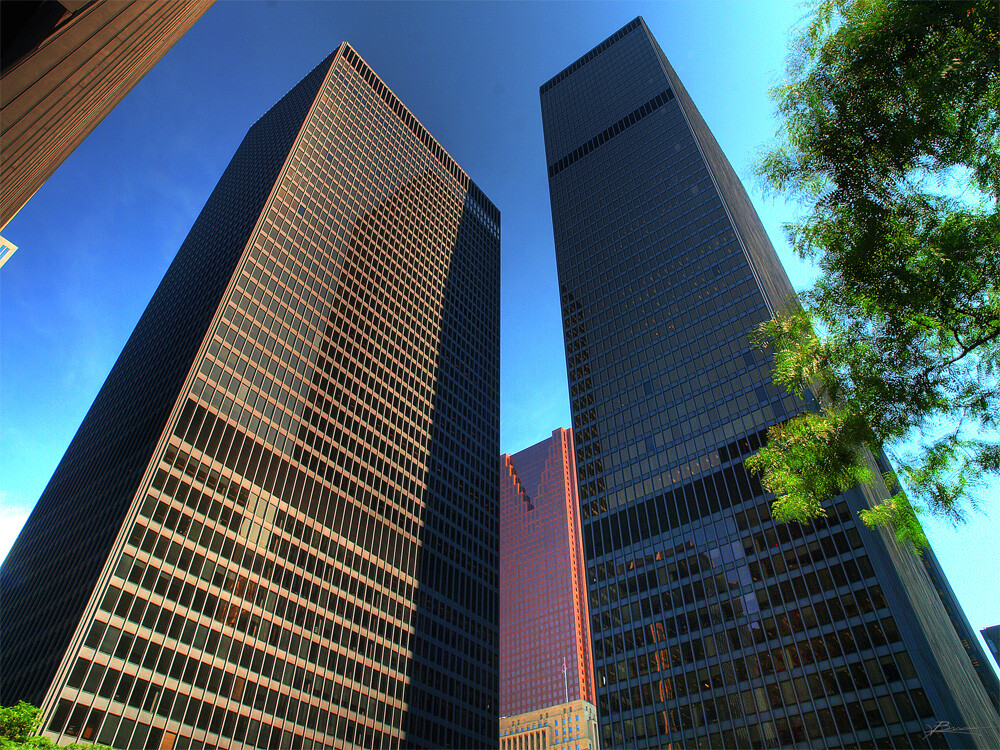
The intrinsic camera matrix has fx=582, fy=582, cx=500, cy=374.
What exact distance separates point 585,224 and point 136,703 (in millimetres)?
108928

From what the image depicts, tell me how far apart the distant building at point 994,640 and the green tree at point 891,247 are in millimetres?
102305

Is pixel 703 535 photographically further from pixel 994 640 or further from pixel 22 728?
pixel 22 728

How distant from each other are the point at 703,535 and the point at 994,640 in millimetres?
55878

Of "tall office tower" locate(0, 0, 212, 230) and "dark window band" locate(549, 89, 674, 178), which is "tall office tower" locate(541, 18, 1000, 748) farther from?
"tall office tower" locate(0, 0, 212, 230)

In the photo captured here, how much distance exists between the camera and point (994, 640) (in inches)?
3546

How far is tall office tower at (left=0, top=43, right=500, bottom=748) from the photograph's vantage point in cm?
5775

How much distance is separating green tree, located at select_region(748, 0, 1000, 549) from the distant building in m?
102

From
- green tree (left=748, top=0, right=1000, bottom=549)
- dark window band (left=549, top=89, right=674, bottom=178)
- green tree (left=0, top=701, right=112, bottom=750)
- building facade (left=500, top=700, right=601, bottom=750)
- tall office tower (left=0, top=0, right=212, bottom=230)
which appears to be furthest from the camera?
building facade (left=500, top=700, right=601, bottom=750)

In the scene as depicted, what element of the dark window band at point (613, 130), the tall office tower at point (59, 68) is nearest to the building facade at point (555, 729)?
the dark window band at point (613, 130)

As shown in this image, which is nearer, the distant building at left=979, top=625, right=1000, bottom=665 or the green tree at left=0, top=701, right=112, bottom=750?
the green tree at left=0, top=701, right=112, bottom=750

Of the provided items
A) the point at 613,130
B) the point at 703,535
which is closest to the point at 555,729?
the point at 703,535

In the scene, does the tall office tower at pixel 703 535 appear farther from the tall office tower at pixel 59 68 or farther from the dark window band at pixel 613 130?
the tall office tower at pixel 59 68

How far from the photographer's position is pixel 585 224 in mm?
125812

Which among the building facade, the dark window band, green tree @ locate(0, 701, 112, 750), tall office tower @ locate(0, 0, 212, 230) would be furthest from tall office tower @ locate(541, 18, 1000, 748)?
the building facade
